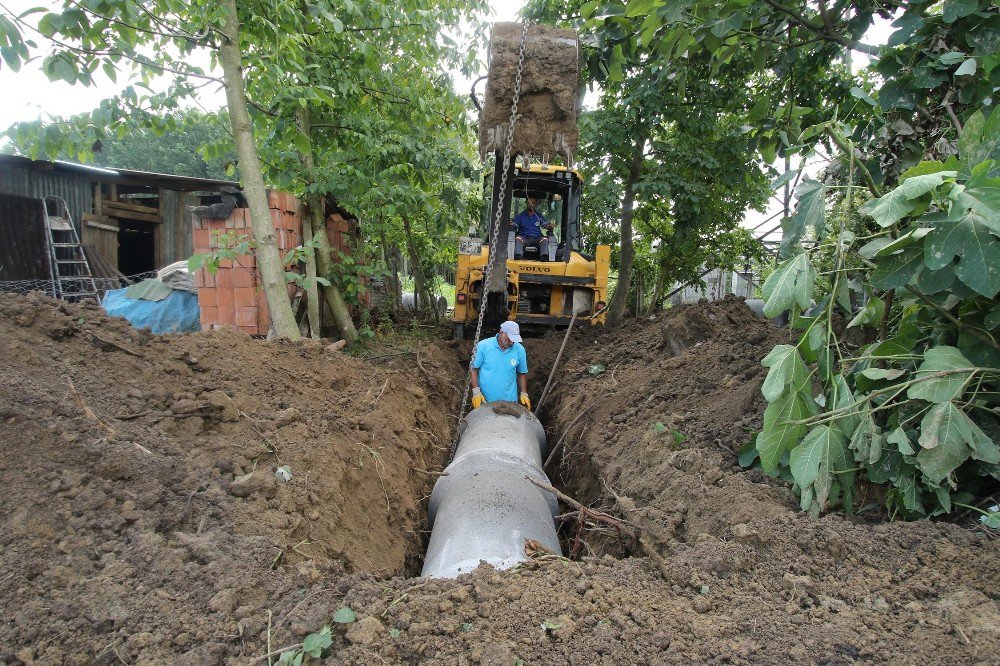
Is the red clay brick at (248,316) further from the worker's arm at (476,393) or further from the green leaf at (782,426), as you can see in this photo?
the green leaf at (782,426)

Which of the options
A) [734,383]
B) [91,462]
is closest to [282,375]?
[91,462]


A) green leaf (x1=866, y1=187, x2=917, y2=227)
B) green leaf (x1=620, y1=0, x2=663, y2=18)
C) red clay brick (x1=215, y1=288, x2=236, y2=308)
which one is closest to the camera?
green leaf (x1=866, y1=187, x2=917, y2=227)

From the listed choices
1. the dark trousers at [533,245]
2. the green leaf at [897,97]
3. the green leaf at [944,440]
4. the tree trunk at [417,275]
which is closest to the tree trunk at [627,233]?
the dark trousers at [533,245]

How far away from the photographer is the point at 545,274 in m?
8.34

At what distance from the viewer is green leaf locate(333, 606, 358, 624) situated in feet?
7.07

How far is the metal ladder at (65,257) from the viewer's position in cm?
1233

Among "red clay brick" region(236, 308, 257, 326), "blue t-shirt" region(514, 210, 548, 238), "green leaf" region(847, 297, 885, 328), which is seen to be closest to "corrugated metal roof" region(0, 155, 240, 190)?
"red clay brick" region(236, 308, 257, 326)

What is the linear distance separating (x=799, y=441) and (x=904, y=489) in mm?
444

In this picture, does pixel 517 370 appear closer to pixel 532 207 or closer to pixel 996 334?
pixel 532 207

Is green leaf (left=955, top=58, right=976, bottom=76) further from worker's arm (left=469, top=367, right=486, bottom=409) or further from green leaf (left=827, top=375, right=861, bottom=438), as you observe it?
worker's arm (left=469, top=367, right=486, bottom=409)

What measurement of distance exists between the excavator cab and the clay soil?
3.78m

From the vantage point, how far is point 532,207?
9367 mm

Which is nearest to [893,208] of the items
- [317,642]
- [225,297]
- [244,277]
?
[317,642]

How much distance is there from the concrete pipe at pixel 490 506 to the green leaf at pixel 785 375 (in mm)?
1480
